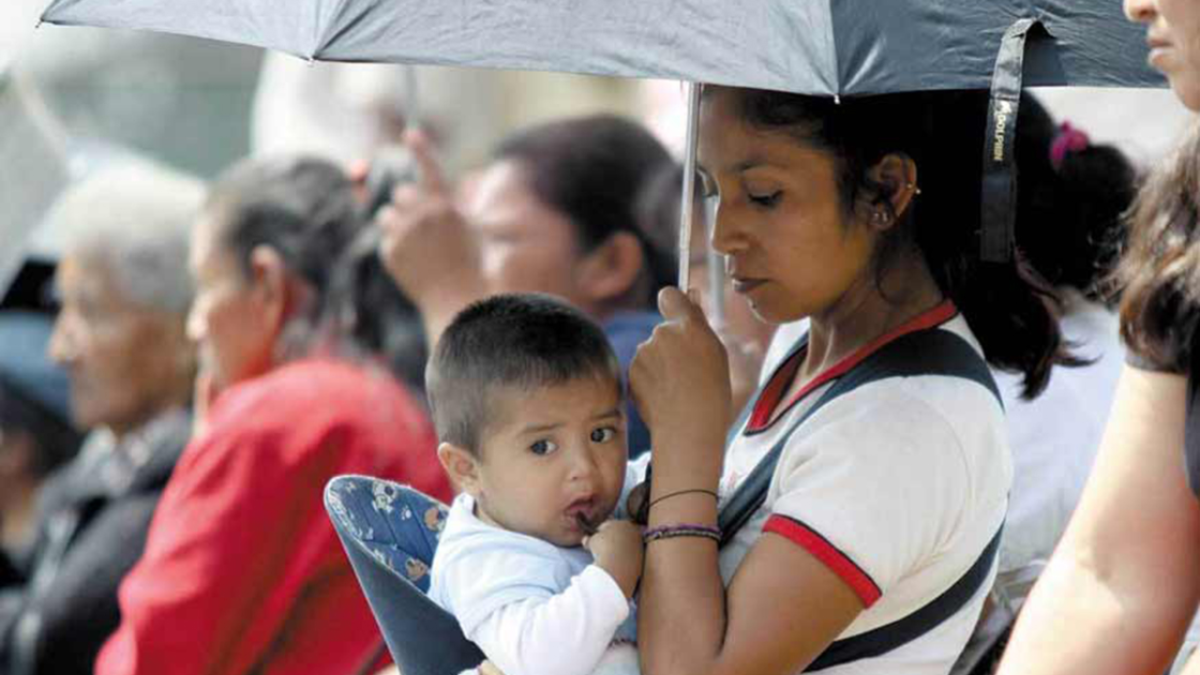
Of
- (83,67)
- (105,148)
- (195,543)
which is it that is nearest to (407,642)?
(195,543)

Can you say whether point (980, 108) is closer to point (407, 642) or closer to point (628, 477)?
point (628, 477)

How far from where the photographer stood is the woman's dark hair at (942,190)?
250 cm

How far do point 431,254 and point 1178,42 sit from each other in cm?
220

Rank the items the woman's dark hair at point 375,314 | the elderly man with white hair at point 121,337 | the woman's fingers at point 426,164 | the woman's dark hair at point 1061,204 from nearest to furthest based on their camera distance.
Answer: the woman's dark hair at point 1061,204
the woman's fingers at point 426,164
the woman's dark hair at point 375,314
the elderly man with white hair at point 121,337

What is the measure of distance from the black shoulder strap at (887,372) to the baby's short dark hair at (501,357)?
0.22 meters

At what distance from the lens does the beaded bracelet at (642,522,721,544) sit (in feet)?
7.82

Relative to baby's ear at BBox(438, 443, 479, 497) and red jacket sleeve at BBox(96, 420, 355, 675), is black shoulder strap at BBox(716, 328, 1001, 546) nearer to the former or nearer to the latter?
baby's ear at BBox(438, 443, 479, 497)

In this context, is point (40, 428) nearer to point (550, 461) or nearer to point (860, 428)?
point (550, 461)

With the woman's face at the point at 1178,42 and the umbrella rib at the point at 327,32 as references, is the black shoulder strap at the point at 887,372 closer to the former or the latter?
the woman's face at the point at 1178,42

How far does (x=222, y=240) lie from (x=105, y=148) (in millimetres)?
Answer: 2075

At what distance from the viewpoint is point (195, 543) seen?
3.99m

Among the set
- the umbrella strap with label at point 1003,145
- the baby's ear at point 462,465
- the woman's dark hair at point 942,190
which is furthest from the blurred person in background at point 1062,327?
the baby's ear at point 462,465

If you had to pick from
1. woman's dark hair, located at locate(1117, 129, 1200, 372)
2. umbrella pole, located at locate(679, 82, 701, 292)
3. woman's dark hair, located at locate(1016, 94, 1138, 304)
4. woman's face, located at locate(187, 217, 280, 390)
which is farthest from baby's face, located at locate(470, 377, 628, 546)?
woman's face, located at locate(187, 217, 280, 390)

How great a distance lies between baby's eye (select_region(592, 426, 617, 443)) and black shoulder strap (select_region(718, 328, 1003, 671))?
0.16 metres
